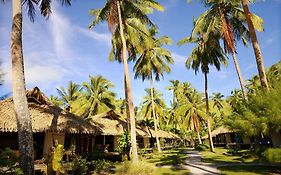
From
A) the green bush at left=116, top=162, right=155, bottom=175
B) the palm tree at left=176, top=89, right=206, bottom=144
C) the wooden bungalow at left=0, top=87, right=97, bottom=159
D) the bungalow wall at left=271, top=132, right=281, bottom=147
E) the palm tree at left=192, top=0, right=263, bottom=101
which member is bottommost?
the green bush at left=116, top=162, right=155, bottom=175

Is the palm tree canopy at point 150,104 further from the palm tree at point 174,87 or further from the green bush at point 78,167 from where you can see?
the green bush at point 78,167

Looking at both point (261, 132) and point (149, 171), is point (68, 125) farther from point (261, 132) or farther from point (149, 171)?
point (261, 132)

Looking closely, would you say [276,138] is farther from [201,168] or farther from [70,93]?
[70,93]

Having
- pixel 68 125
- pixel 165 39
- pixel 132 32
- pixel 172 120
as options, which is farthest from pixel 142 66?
pixel 172 120

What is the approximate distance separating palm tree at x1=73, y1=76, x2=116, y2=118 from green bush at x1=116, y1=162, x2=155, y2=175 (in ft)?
70.0

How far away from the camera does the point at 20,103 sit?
8828mm

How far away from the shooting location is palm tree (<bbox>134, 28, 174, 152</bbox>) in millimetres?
31359

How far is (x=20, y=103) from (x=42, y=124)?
7.43 m

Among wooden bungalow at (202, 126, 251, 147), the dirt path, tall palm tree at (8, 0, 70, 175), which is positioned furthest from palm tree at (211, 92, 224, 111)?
tall palm tree at (8, 0, 70, 175)

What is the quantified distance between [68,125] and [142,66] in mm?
16457

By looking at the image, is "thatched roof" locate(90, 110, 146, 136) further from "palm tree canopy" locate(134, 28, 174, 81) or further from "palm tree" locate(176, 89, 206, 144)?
"palm tree" locate(176, 89, 206, 144)

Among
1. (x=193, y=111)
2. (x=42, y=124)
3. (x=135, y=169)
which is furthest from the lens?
(x=193, y=111)

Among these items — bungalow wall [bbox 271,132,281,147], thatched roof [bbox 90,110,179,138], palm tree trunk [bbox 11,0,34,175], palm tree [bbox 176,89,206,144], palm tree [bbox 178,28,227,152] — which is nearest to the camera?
palm tree trunk [bbox 11,0,34,175]

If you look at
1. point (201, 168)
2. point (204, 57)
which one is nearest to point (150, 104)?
point (204, 57)
